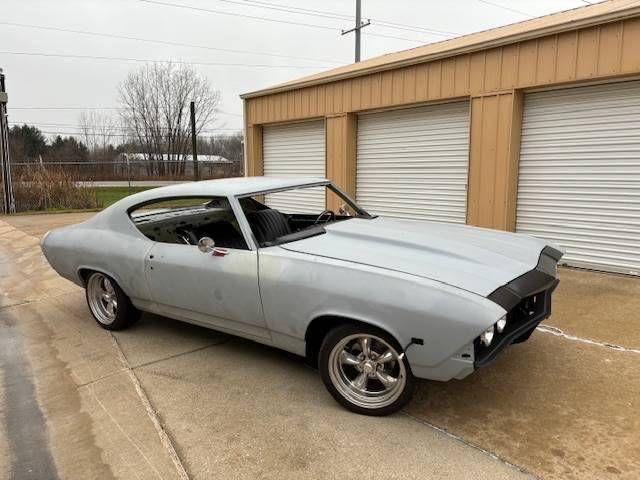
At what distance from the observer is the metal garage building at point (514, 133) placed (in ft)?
21.2

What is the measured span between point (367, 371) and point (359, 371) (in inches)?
2.8

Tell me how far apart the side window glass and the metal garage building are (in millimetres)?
3649

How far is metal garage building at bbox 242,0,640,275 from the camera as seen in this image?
6.47m

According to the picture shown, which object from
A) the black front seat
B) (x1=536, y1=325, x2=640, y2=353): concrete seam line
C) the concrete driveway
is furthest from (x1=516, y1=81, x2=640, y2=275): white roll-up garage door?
the black front seat

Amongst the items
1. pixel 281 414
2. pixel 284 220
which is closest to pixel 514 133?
pixel 284 220

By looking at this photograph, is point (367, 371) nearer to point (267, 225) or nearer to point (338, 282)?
point (338, 282)

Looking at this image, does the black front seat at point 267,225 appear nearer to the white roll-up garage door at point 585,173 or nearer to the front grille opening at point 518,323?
the front grille opening at point 518,323

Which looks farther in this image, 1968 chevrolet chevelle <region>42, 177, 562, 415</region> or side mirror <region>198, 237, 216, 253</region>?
side mirror <region>198, 237, 216, 253</region>

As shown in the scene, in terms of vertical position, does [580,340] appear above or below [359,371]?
below

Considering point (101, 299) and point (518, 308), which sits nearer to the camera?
point (518, 308)

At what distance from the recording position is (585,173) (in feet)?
22.6

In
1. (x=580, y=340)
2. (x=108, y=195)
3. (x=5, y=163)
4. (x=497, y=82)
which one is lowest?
(x=108, y=195)

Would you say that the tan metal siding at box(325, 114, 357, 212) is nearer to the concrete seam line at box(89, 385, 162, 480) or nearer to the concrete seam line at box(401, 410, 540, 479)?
the concrete seam line at box(89, 385, 162, 480)

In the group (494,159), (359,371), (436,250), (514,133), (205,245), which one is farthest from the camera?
(494,159)
